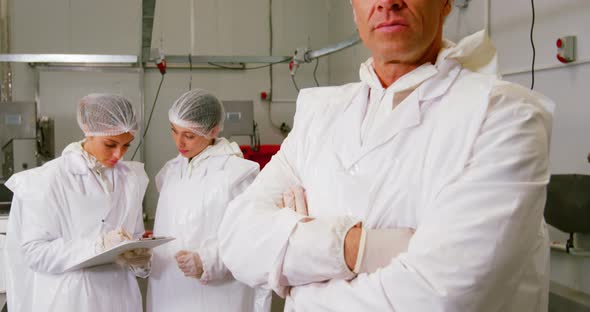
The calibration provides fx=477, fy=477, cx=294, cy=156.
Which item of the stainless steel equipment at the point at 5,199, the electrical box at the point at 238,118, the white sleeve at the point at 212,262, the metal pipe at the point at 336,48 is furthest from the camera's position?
the electrical box at the point at 238,118

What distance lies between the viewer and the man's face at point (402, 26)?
0.77 metres

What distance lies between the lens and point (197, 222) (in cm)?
178

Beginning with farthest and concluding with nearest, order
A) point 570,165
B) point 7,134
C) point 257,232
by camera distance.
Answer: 1. point 7,134
2. point 570,165
3. point 257,232

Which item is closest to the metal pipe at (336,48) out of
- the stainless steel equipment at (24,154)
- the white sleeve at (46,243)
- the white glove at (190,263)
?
the white glove at (190,263)

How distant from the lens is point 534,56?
6.49 ft

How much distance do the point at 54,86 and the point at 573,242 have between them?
12.4 ft

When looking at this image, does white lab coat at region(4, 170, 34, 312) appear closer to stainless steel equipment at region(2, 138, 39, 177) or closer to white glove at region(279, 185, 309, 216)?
white glove at region(279, 185, 309, 216)

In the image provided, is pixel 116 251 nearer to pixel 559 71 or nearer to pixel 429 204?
pixel 429 204

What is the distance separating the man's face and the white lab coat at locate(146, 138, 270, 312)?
1.11 meters

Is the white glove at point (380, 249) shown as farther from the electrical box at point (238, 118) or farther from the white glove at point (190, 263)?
the electrical box at point (238, 118)

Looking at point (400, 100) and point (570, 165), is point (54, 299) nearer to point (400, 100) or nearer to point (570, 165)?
point (400, 100)

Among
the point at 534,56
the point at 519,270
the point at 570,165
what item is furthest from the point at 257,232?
the point at 534,56

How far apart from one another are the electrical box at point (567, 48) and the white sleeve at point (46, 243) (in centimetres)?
179

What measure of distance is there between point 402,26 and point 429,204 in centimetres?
29
